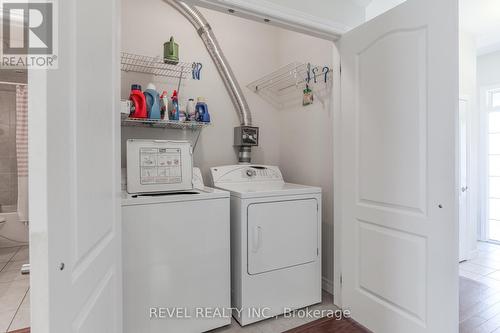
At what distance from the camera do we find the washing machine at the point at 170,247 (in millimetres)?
1575

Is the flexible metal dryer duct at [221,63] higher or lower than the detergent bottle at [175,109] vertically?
higher

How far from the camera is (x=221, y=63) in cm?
256

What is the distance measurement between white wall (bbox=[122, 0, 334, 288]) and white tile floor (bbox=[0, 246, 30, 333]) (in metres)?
1.53

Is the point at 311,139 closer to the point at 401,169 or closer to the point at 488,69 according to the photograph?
Answer: the point at 401,169

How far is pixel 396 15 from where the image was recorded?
1579 mm

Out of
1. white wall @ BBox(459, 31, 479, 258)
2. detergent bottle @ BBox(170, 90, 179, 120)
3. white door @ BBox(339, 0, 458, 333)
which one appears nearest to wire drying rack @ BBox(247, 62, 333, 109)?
white door @ BBox(339, 0, 458, 333)

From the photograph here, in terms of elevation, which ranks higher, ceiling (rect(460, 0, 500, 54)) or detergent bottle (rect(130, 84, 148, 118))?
ceiling (rect(460, 0, 500, 54))

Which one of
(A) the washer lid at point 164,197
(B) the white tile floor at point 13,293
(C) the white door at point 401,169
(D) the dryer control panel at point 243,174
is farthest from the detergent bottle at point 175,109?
(B) the white tile floor at point 13,293

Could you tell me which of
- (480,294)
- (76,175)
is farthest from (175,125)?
(480,294)

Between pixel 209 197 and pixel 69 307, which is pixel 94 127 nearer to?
pixel 69 307

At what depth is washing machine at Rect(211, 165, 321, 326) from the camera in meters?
1.88

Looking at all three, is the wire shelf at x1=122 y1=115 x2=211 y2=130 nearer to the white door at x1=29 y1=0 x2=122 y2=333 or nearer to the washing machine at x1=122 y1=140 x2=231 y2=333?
the washing machine at x1=122 y1=140 x2=231 y2=333

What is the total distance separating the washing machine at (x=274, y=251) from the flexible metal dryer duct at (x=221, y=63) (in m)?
0.78

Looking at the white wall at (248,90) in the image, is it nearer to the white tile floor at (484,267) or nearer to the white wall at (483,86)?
the white tile floor at (484,267)
